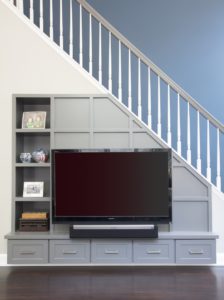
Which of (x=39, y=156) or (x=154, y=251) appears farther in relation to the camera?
(x=39, y=156)

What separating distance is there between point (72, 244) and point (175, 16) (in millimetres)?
3416

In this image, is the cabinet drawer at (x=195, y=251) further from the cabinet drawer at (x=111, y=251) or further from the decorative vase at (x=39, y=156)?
the decorative vase at (x=39, y=156)

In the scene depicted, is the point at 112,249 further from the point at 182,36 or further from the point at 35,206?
the point at 182,36

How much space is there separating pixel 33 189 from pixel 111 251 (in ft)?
3.66

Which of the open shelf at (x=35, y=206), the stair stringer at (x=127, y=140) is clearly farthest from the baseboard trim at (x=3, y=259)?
the stair stringer at (x=127, y=140)

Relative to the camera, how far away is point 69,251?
4156 millimetres

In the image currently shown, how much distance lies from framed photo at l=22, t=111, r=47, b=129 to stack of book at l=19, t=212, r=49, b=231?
0.98 metres

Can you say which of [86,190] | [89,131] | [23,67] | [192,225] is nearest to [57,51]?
[23,67]

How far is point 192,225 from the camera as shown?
4312 mm

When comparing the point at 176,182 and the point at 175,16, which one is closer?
the point at 176,182

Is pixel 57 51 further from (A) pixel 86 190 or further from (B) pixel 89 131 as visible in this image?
(A) pixel 86 190

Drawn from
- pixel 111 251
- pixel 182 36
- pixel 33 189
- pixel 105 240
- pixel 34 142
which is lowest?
Result: pixel 111 251

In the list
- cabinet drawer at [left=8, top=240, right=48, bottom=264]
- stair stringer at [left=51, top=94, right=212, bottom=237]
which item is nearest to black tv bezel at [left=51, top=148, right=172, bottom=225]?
stair stringer at [left=51, top=94, right=212, bottom=237]

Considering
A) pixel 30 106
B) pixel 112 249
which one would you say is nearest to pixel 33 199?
pixel 112 249
